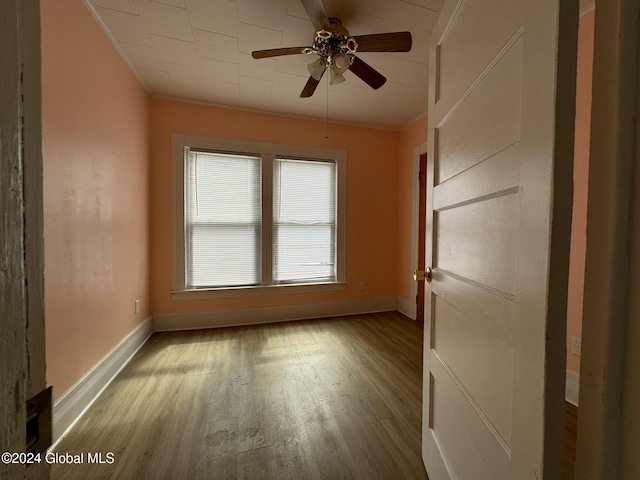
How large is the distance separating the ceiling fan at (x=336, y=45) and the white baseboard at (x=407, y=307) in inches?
101

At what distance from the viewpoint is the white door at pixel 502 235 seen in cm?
49

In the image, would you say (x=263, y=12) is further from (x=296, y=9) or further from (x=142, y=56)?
(x=142, y=56)

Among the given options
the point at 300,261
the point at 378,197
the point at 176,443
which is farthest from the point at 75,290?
the point at 378,197

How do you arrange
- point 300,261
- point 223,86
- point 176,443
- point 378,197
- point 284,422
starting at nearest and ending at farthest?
1. point 176,443
2. point 284,422
3. point 223,86
4. point 300,261
5. point 378,197

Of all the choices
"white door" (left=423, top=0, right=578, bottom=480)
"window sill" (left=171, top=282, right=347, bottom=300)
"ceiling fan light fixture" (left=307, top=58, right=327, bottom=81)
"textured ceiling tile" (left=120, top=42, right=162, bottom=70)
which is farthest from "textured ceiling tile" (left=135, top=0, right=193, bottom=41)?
"window sill" (left=171, top=282, right=347, bottom=300)

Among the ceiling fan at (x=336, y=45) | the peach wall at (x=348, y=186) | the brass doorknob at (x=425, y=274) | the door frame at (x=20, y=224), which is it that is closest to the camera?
the door frame at (x=20, y=224)

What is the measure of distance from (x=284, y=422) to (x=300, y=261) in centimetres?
188

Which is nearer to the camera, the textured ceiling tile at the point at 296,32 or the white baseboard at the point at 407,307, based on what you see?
the textured ceiling tile at the point at 296,32

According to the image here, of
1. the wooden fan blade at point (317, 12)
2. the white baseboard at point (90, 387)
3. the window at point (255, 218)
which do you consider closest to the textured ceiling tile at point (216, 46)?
the wooden fan blade at point (317, 12)

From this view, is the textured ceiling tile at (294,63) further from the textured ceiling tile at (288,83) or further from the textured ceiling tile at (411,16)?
the textured ceiling tile at (411,16)

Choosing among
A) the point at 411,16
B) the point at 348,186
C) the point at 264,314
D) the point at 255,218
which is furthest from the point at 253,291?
the point at 411,16

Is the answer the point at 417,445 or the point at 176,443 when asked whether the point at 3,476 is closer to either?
the point at 176,443

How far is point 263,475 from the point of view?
1138mm

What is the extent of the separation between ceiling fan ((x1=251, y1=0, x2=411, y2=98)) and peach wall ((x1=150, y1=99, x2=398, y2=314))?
1.28 meters
